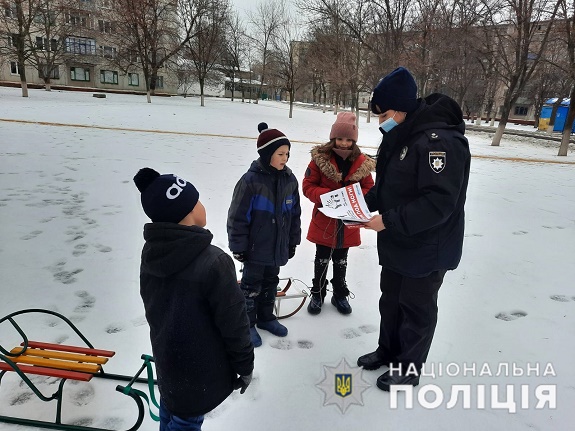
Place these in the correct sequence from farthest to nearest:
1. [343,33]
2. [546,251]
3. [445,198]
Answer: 1. [343,33]
2. [546,251]
3. [445,198]

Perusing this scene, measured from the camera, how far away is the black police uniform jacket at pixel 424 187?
208cm

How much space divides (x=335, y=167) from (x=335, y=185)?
162mm

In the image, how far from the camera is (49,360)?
2.23 meters

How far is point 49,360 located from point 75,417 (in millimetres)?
360

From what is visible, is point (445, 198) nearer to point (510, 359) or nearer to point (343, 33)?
point (510, 359)

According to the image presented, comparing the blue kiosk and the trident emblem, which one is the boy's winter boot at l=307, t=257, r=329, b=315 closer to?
the trident emblem

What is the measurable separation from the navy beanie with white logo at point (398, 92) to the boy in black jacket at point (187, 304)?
51.0 inches

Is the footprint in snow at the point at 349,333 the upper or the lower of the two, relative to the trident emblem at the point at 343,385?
upper

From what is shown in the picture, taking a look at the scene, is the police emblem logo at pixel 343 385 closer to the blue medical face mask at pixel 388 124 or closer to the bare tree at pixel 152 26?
the blue medical face mask at pixel 388 124

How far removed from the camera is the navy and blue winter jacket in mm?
2816

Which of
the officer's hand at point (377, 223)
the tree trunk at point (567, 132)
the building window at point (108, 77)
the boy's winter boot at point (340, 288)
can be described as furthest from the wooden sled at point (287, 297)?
the building window at point (108, 77)

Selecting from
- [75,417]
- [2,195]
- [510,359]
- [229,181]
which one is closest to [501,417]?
[510,359]

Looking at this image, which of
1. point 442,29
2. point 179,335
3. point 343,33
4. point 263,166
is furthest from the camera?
point 343,33

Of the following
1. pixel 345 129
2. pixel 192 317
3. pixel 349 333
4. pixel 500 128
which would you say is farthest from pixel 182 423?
pixel 500 128
